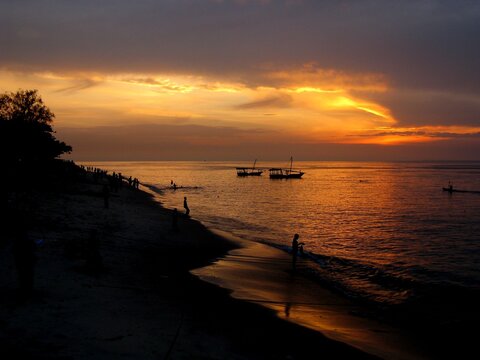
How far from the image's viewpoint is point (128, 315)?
1048 cm

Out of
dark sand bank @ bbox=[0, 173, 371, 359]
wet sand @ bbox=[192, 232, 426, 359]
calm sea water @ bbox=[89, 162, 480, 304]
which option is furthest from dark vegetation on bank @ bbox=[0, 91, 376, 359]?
calm sea water @ bbox=[89, 162, 480, 304]

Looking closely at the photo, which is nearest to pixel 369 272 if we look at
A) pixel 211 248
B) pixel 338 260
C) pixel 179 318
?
pixel 338 260

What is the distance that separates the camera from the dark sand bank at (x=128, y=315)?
27.6ft

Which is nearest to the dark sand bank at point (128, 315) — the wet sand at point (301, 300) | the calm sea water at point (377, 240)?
the wet sand at point (301, 300)

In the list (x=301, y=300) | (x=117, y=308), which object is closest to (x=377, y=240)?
(x=301, y=300)

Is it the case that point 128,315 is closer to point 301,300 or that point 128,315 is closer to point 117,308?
point 117,308

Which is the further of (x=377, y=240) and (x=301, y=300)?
(x=377, y=240)

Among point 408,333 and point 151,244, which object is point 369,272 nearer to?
point 408,333

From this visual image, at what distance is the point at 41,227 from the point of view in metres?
20.2

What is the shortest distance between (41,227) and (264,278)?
11.8 m

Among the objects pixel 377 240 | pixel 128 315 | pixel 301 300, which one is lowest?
pixel 377 240

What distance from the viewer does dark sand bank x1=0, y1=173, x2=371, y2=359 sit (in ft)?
27.6

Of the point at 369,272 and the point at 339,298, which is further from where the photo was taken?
the point at 369,272

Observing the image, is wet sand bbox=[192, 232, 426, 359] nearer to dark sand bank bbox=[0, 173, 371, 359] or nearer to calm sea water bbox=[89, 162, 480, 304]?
dark sand bank bbox=[0, 173, 371, 359]
